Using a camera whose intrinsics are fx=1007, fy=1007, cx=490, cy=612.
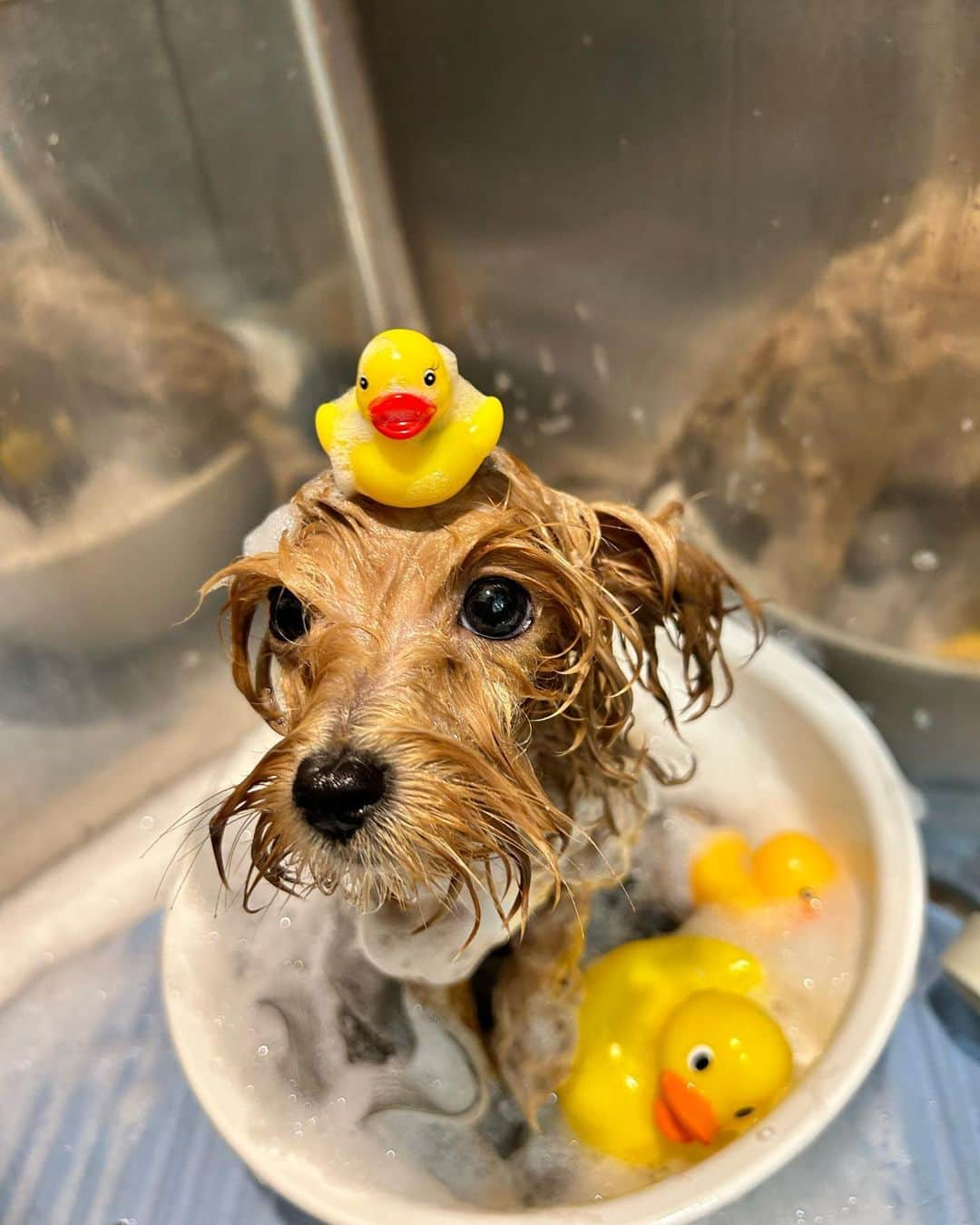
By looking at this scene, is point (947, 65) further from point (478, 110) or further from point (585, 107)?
point (478, 110)

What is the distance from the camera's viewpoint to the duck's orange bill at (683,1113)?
109 centimetres

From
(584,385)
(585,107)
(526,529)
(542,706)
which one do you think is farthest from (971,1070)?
(585,107)

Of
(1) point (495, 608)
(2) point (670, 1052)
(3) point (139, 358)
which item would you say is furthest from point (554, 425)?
(2) point (670, 1052)

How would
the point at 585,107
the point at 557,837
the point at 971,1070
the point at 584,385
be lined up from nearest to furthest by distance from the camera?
1. the point at 557,837
2. the point at 971,1070
3. the point at 585,107
4. the point at 584,385

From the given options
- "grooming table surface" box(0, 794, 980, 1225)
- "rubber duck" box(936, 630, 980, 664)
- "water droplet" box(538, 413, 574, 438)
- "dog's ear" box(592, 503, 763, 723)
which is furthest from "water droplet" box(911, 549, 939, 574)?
"water droplet" box(538, 413, 574, 438)

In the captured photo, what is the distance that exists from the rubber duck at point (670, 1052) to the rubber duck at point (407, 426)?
681mm

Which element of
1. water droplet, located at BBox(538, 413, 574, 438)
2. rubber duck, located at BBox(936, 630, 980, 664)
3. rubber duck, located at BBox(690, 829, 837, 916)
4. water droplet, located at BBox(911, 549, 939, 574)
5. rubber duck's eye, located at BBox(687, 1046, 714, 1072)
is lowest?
rubber duck, located at BBox(690, 829, 837, 916)

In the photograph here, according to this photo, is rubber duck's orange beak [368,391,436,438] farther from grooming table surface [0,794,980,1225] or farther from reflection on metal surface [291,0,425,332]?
reflection on metal surface [291,0,425,332]

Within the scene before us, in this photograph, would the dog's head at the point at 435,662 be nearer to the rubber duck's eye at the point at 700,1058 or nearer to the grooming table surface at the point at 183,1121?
the rubber duck's eye at the point at 700,1058

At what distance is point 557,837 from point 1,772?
1069 mm

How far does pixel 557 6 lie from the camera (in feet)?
4.82

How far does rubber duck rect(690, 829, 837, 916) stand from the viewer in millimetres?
1364

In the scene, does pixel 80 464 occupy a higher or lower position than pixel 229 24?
lower

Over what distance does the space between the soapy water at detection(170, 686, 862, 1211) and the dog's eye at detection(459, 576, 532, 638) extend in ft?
1.45
